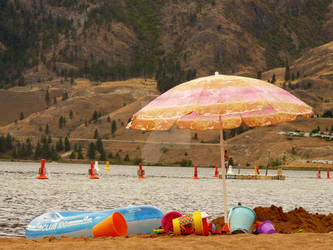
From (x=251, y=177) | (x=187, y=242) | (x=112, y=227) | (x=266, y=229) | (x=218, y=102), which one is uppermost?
(x=218, y=102)

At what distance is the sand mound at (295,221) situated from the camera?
19.9m

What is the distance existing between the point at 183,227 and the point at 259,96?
4741 millimetres

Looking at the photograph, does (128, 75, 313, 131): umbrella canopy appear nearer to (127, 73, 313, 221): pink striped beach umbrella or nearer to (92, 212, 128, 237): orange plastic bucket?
(127, 73, 313, 221): pink striped beach umbrella

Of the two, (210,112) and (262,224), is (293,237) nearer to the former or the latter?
(262,224)

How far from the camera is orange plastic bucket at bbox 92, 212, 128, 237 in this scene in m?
18.2

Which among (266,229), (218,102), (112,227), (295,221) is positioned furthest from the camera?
(295,221)

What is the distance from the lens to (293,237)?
16750 millimetres

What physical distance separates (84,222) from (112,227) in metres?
1.30

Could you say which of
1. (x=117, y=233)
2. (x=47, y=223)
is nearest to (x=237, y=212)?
(x=117, y=233)

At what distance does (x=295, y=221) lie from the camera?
21.1 m

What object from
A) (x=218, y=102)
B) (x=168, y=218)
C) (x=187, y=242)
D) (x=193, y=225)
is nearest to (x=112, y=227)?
(x=168, y=218)

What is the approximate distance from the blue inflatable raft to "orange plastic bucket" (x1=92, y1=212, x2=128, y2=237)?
0.40 m

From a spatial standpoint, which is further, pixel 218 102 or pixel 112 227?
pixel 112 227

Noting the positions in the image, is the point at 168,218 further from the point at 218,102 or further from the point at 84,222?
the point at 218,102
